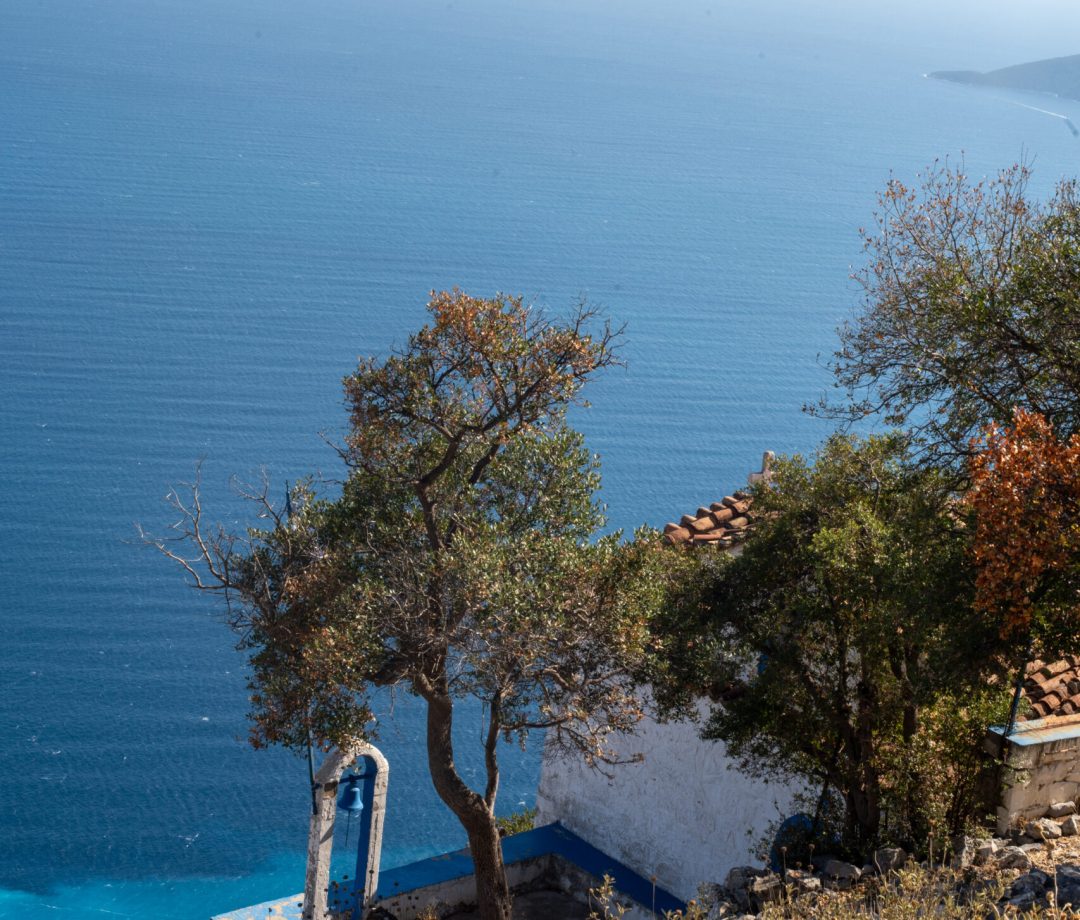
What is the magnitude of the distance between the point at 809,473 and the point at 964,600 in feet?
6.74

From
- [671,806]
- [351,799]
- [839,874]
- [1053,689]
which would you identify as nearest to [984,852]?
[839,874]

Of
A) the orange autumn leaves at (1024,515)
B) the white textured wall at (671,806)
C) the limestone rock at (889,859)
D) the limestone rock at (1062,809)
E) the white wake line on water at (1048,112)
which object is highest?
the white wake line on water at (1048,112)

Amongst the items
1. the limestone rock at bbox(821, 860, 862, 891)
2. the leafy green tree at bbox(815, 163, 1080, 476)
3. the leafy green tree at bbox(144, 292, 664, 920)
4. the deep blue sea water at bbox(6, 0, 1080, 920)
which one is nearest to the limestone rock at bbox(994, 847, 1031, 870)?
the limestone rock at bbox(821, 860, 862, 891)

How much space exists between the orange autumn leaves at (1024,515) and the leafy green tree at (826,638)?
→ 1.37m

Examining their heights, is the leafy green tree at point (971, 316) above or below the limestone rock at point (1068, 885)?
above

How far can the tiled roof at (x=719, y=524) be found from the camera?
11.6 metres

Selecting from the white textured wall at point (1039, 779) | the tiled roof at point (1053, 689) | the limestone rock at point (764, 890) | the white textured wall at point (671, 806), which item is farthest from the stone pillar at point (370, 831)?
the tiled roof at point (1053, 689)

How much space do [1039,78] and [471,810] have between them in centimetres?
17306

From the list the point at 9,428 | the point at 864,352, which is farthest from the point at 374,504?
the point at 9,428

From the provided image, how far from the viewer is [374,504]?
9984 millimetres

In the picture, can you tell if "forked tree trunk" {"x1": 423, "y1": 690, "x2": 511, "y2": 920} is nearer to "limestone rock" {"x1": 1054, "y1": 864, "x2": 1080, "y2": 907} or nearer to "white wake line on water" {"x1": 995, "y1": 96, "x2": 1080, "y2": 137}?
"limestone rock" {"x1": 1054, "y1": 864, "x2": 1080, "y2": 907}

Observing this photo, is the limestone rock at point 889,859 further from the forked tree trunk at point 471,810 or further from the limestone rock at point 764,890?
the forked tree trunk at point 471,810

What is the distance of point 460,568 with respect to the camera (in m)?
8.59

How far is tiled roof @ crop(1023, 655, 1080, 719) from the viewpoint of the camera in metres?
9.71
